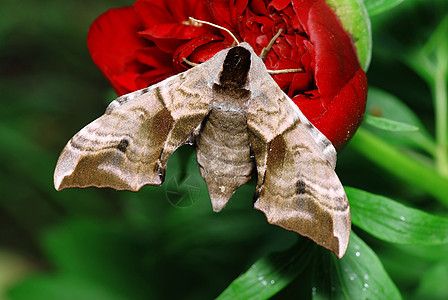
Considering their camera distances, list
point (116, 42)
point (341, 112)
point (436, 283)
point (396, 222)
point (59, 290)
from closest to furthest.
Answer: point (341, 112), point (396, 222), point (116, 42), point (436, 283), point (59, 290)

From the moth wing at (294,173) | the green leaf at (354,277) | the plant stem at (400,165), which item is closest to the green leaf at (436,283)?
the plant stem at (400,165)

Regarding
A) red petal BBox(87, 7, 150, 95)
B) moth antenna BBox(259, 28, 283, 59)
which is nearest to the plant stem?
moth antenna BBox(259, 28, 283, 59)

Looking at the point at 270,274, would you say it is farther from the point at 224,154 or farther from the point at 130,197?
the point at 130,197

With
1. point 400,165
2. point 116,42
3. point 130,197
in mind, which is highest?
point 116,42

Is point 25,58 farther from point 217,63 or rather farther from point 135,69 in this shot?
point 217,63

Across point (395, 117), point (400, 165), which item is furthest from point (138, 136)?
point (395, 117)

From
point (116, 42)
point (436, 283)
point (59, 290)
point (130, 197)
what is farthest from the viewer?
point (59, 290)

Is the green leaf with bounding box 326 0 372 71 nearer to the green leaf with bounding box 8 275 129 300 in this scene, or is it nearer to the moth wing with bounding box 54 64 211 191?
the moth wing with bounding box 54 64 211 191

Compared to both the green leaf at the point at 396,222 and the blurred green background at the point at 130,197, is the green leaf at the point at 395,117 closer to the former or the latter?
the blurred green background at the point at 130,197
